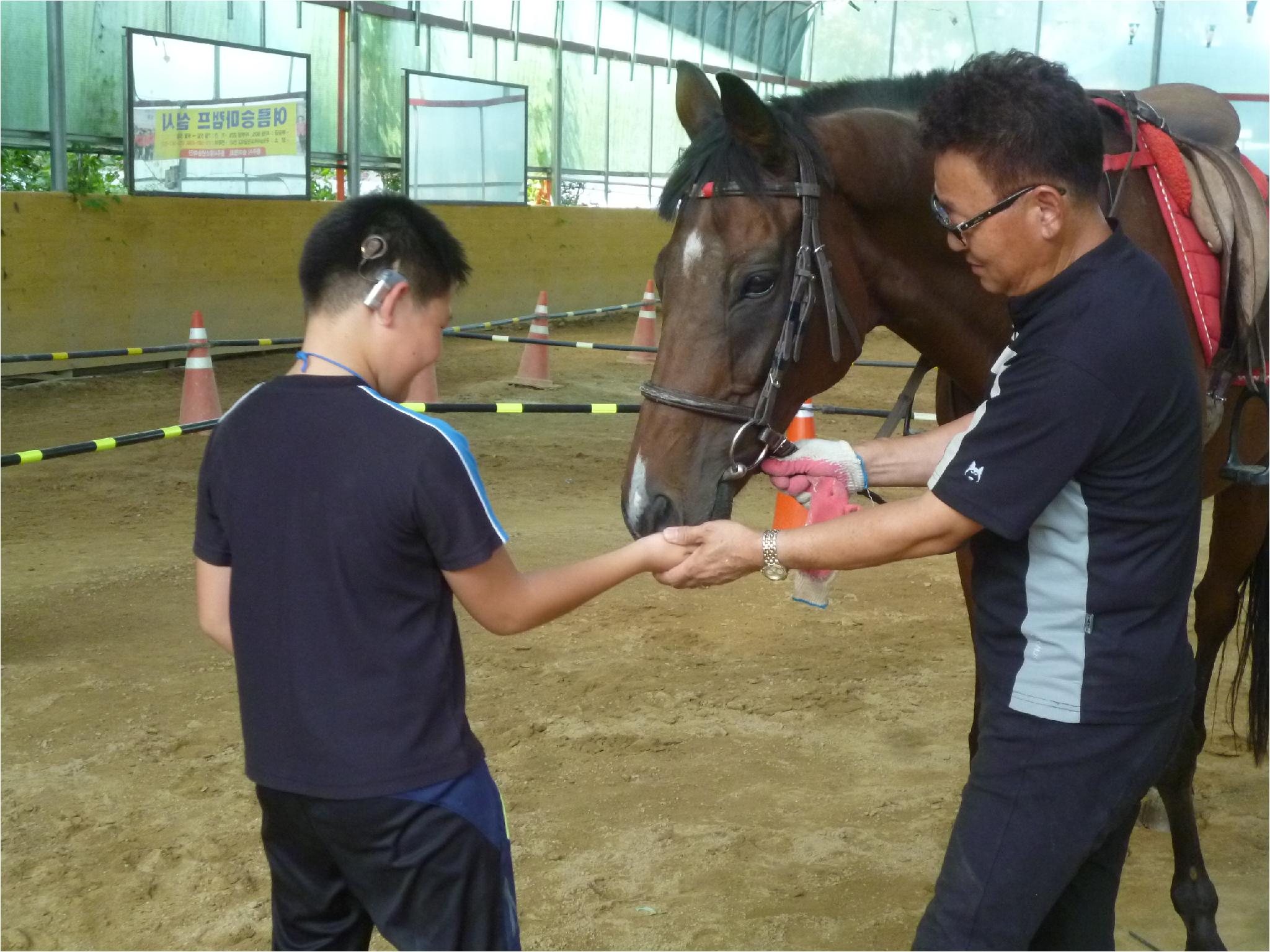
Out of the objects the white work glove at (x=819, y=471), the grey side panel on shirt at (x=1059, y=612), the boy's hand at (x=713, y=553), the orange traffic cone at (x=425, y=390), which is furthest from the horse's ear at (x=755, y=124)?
the orange traffic cone at (x=425, y=390)

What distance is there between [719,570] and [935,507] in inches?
19.4

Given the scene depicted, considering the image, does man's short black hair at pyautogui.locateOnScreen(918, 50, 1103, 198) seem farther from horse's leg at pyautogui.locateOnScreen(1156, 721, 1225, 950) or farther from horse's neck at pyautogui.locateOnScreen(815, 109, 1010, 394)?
horse's leg at pyautogui.locateOnScreen(1156, 721, 1225, 950)

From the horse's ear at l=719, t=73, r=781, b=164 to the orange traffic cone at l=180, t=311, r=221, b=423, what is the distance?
5951 millimetres

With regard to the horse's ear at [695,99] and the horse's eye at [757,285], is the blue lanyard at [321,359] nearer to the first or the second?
the horse's eye at [757,285]

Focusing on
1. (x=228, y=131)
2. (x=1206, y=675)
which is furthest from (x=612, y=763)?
(x=228, y=131)

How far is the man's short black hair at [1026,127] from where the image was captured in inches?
72.7

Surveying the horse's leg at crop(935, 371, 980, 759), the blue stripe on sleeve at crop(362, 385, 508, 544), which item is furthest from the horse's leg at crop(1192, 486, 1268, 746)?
the blue stripe on sleeve at crop(362, 385, 508, 544)

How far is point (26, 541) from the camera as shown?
6.20 m

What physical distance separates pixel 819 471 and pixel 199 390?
6.32 metres

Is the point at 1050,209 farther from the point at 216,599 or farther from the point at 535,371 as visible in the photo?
the point at 535,371

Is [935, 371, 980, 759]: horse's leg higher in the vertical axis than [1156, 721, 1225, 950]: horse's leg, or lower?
higher

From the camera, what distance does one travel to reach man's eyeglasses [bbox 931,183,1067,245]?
1.87 metres

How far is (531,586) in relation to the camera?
196 centimetres

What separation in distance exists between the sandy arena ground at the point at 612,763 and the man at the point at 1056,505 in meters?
1.29
